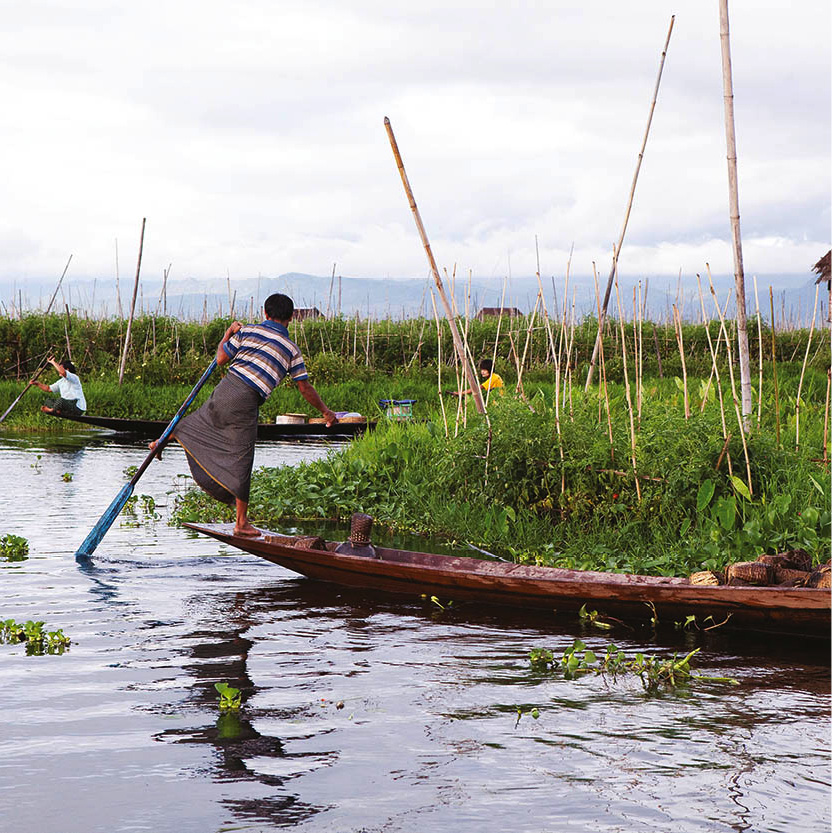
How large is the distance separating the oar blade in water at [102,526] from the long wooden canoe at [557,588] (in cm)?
69

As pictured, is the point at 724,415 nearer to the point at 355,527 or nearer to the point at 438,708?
the point at 355,527

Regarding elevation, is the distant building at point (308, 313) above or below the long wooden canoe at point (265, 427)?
above

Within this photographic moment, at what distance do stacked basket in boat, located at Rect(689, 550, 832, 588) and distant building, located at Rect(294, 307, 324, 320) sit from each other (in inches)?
673

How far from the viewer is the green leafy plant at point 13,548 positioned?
695 cm

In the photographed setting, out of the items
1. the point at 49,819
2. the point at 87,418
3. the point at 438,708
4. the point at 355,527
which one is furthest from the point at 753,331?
the point at 49,819

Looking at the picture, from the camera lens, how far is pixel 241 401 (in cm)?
628

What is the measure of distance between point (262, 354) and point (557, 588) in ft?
7.59

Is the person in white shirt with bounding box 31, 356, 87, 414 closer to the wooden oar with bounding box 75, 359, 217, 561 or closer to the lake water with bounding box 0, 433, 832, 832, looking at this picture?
the wooden oar with bounding box 75, 359, 217, 561

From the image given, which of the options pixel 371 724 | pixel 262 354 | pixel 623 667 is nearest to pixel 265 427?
pixel 262 354

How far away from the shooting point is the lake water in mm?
3074

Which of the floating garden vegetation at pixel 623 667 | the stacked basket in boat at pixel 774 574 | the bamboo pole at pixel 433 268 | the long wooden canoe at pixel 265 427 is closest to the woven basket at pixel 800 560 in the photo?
the stacked basket in boat at pixel 774 574

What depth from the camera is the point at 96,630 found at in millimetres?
5203

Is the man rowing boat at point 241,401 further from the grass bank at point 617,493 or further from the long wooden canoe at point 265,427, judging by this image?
the long wooden canoe at point 265,427

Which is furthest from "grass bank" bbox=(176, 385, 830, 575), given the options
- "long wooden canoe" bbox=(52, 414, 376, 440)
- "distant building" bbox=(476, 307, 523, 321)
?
"long wooden canoe" bbox=(52, 414, 376, 440)
